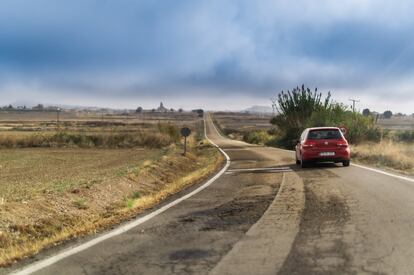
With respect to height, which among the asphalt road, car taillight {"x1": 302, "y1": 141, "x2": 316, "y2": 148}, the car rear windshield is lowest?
the asphalt road

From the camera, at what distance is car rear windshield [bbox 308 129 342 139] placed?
70.5ft

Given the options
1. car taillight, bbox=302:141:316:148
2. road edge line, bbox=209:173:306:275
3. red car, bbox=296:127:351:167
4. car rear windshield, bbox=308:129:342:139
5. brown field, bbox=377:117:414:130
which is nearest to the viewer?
road edge line, bbox=209:173:306:275

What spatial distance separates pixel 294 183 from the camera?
15.2 m

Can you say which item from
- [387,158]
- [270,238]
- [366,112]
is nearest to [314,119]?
[366,112]

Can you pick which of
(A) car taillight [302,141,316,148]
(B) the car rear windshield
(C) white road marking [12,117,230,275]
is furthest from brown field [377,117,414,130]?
(C) white road marking [12,117,230,275]

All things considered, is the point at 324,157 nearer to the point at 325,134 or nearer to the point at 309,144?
the point at 309,144

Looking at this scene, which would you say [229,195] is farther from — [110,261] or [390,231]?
[110,261]

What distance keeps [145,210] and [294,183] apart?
18.2ft

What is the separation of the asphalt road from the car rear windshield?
8185mm

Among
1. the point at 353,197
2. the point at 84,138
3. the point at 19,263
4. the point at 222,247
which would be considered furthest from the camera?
the point at 84,138

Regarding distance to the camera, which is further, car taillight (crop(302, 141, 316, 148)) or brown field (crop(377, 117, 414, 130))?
brown field (crop(377, 117, 414, 130))

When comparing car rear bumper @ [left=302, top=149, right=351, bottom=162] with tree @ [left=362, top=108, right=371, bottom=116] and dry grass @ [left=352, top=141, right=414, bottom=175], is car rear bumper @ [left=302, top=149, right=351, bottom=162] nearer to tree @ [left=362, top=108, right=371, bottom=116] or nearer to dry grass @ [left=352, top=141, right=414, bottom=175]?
dry grass @ [left=352, top=141, right=414, bottom=175]

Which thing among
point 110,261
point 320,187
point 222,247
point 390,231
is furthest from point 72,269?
point 320,187

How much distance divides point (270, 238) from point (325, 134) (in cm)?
1451
